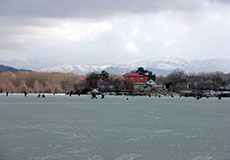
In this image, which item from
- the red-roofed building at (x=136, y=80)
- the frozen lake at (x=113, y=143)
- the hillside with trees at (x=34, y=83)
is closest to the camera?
the frozen lake at (x=113, y=143)

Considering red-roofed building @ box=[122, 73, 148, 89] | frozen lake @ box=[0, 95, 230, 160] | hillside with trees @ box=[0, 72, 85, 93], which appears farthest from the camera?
hillside with trees @ box=[0, 72, 85, 93]

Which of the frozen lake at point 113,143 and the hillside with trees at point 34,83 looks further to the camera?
the hillside with trees at point 34,83

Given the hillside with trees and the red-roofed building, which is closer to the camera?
the red-roofed building

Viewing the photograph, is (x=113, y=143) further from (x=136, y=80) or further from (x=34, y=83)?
(x=34, y=83)

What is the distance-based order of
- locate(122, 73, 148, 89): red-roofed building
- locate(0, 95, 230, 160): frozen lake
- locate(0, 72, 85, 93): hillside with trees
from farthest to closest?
1. locate(0, 72, 85, 93): hillside with trees
2. locate(122, 73, 148, 89): red-roofed building
3. locate(0, 95, 230, 160): frozen lake

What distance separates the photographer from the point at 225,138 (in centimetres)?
1833

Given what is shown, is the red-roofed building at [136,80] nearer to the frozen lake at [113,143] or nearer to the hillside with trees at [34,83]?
the hillside with trees at [34,83]

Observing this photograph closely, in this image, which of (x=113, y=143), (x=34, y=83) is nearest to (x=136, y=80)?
(x=34, y=83)

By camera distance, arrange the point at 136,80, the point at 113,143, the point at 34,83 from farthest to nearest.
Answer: the point at 34,83 < the point at 136,80 < the point at 113,143

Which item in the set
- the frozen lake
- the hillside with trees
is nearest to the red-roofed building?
the hillside with trees

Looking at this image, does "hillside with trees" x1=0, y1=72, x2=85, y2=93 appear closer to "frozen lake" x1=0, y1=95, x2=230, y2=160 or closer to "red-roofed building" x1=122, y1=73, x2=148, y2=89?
"red-roofed building" x1=122, y1=73, x2=148, y2=89

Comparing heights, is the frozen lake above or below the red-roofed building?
below

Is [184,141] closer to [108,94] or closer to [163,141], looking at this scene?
[163,141]

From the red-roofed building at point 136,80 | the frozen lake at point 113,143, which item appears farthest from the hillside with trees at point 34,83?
the frozen lake at point 113,143
